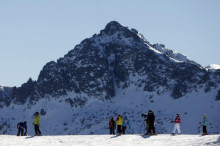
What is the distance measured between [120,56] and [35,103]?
4439cm

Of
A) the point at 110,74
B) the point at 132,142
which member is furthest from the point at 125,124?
the point at 110,74

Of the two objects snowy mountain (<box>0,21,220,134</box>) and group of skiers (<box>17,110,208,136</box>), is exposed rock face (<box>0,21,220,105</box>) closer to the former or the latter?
snowy mountain (<box>0,21,220,134</box>)

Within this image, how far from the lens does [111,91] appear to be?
172 metres

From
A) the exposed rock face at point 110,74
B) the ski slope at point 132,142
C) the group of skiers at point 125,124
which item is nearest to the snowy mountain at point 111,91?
the exposed rock face at point 110,74

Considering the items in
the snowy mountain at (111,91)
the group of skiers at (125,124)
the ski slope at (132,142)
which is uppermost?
the snowy mountain at (111,91)

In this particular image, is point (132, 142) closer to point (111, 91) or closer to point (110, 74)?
point (111, 91)

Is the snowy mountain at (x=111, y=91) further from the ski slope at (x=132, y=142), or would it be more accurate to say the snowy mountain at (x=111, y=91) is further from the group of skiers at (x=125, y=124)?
the ski slope at (x=132, y=142)

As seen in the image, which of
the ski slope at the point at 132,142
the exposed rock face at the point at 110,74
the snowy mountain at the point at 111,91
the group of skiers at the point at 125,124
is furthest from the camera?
the exposed rock face at the point at 110,74

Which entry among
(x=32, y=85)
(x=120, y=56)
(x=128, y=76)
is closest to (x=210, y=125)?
(x=128, y=76)

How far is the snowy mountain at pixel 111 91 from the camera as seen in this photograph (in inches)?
5674

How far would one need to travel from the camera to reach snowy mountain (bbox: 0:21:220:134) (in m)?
144

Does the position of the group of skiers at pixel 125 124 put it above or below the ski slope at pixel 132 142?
above

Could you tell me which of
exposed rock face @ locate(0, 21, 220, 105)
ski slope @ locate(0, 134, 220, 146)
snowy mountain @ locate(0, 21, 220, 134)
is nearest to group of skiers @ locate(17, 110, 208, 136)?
ski slope @ locate(0, 134, 220, 146)

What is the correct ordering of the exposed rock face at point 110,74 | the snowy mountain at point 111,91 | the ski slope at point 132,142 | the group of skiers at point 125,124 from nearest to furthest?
the ski slope at point 132,142 < the group of skiers at point 125,124 < the snowy mountain at point 111,91 < the exposed rock face at point 110,74
